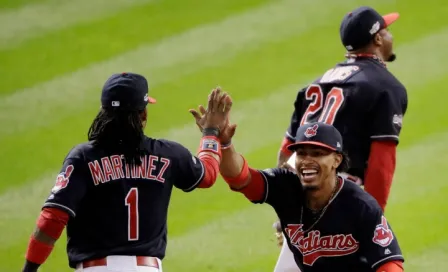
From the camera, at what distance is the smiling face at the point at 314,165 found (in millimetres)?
5953

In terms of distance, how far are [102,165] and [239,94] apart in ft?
16.4

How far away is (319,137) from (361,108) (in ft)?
3.33

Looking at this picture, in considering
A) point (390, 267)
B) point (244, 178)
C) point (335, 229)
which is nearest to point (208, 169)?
point (244, 178)

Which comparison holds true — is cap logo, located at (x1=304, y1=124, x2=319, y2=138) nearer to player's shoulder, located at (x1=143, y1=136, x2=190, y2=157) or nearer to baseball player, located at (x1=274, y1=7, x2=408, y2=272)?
player's shoulder, located at (x1=143, y1=136, x2=190, y2=157)

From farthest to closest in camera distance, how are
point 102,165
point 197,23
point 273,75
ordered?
point 197,23
point 273,75
point 102,165

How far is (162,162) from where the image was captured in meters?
5.80

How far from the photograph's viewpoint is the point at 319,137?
595cm

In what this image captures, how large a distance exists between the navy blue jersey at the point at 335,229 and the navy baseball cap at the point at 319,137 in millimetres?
223

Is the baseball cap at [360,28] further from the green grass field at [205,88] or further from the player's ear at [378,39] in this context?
the green grass field at [205,88]

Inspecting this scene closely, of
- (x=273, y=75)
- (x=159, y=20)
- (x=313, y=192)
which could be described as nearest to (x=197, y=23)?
(x=159, y=20)

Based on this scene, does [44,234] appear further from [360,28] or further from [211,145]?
[360,28]

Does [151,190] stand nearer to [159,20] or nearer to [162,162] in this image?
[162,162]

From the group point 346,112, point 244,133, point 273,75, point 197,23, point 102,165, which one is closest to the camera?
point 102,165

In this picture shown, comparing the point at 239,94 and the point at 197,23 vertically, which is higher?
the point at 197,23
